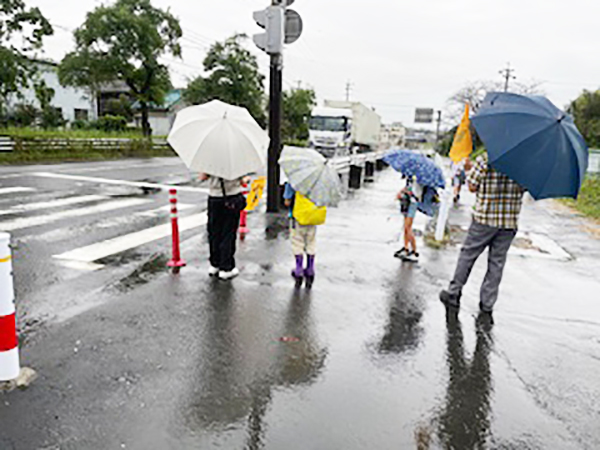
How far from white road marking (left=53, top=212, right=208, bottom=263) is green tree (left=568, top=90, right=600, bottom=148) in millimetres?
36719

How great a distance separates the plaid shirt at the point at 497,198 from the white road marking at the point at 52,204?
8.48 meters

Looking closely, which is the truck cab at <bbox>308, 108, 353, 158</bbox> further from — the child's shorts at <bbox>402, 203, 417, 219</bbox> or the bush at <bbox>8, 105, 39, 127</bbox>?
the child's shorts at <bbox>402, 203, 417, 219</bbox>

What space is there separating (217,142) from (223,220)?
104 centimetres

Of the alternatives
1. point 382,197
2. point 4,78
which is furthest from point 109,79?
point 382,197

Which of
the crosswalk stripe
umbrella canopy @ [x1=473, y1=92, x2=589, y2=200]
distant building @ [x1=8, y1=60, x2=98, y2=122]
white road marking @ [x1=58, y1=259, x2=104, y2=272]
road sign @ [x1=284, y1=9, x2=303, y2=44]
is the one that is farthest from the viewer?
distant building @ [x1=8, y1=60, x2=98, y2=122]

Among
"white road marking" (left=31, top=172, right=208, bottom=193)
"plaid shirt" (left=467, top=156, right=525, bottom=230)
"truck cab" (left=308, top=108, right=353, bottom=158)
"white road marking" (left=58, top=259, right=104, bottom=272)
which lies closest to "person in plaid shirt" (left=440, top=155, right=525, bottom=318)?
"plaid shirt" (left=467, top=156, right=525, bottom=230)

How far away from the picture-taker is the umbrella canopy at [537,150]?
440 centimetres

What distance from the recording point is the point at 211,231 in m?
5.77

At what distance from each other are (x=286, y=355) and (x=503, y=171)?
2.71m

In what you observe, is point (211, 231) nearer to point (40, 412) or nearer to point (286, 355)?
point (286, 355)

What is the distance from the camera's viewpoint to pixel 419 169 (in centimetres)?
663

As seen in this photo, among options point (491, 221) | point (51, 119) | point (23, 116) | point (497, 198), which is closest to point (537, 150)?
point (497, 198)

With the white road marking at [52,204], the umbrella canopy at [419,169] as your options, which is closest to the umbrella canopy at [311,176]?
the umbrella canopy at [419,169]

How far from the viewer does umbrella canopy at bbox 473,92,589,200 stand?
440 cm
